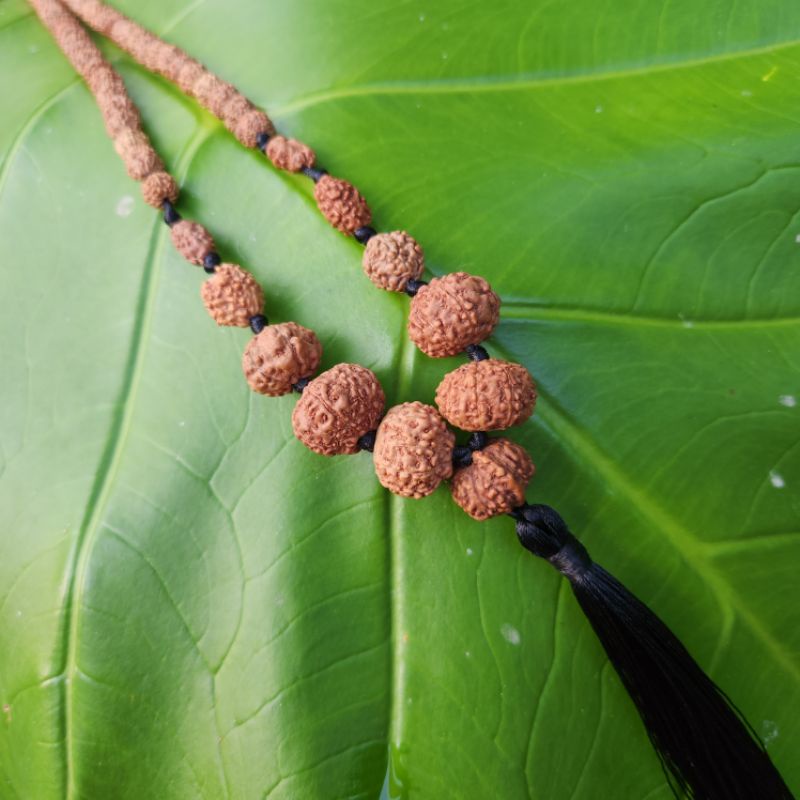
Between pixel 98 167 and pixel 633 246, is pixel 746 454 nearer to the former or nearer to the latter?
pixel 633 246

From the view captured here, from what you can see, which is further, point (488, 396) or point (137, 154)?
point (137, 154)

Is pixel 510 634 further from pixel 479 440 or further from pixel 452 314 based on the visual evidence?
pixel 452 314

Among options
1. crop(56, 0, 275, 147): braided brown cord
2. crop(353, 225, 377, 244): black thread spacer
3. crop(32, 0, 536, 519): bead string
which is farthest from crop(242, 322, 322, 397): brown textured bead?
crop(56, 0, 275, 147): braided brown cord

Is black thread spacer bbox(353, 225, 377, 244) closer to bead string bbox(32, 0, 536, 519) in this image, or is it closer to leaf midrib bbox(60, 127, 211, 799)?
bead string bbox(32, 0, 536, 519)

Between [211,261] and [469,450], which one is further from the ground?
[211,261]

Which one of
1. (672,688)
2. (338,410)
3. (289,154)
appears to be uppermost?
(289,154)

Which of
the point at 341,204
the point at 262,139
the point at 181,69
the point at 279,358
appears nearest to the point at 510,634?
the point at 279,358

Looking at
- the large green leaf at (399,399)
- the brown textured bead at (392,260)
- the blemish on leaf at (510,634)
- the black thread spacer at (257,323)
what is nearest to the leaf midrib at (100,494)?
the large green leaf at (399,399)
